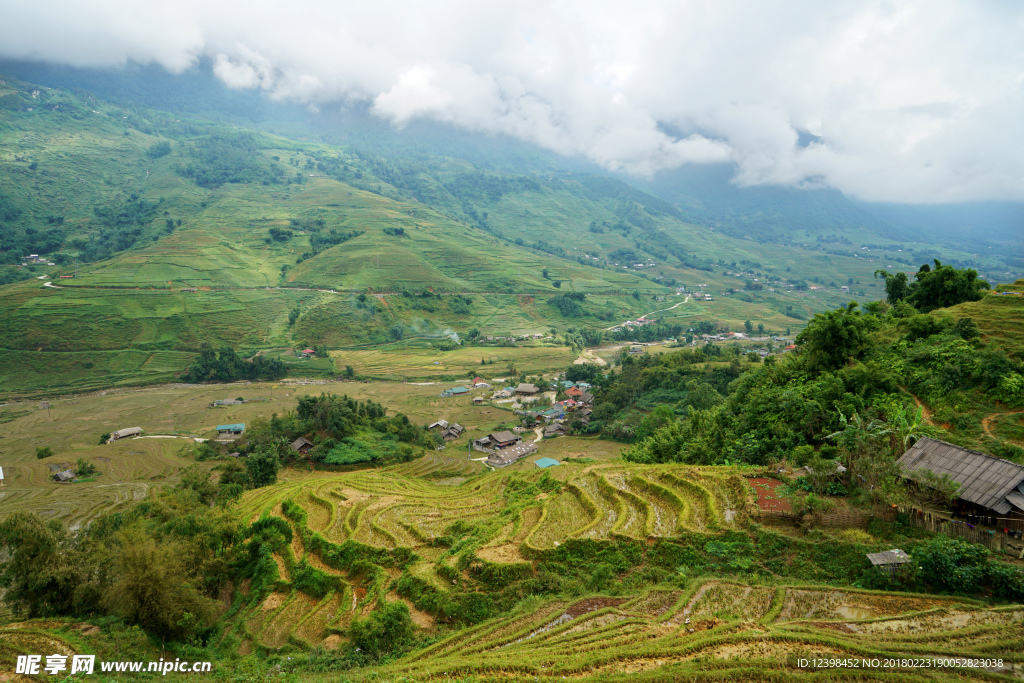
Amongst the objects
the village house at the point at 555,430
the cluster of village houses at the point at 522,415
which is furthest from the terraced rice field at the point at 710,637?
the village house at the point at 555,430

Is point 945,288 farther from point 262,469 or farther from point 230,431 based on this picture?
point 230,431

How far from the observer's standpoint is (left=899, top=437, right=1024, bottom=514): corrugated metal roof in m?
11.5

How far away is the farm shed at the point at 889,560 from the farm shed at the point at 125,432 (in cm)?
5711

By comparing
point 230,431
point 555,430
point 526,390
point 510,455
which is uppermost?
point 526,390

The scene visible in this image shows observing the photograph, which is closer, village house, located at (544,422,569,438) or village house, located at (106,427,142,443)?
village house, located at (106,427,142,443)

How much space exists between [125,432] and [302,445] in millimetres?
21419

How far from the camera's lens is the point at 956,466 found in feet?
42.0

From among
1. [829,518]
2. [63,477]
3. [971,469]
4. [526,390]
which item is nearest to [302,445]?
[63,477]

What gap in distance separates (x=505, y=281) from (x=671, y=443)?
8764 centimetres

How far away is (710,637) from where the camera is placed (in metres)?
9.54

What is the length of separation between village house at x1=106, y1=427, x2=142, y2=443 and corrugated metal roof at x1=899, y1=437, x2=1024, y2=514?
58.1 meters

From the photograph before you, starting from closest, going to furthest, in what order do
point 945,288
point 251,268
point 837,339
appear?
point 837,339 < point 945,288 < point 251,268

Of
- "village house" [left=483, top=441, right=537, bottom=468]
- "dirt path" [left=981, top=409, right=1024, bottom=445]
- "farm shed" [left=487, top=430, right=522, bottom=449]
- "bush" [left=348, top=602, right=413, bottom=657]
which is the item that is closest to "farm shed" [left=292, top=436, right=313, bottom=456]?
"village house" [left=483, top=441, right=537, bottom=468]

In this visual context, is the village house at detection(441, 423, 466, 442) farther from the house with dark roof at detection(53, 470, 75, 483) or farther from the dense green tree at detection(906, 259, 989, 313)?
the dense green tree at detection(906, 259, 989, 313)
